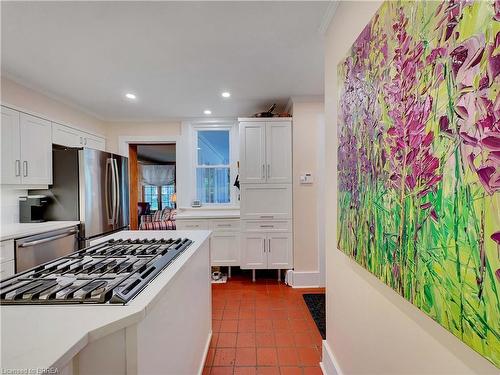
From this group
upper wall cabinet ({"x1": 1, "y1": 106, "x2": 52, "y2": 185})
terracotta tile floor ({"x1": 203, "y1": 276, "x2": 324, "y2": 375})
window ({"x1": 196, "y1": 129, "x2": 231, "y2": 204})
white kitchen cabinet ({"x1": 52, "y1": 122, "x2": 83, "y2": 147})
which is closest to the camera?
terracotta tile floor ({"x1": 203, "y1": 276, "x2": 324, "y2": 375})

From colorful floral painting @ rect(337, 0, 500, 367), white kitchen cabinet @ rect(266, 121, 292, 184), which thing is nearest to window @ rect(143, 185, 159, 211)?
white kitchen cabinet @ rect(266, 121, 292, 184)

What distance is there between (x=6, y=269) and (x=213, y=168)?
2838 mm

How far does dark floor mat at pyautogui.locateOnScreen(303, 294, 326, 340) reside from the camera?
243cm

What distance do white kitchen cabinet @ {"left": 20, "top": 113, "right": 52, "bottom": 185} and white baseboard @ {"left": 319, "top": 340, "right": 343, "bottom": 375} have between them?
10.9 ft

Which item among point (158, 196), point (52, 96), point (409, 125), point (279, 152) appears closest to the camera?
point (409, 125)

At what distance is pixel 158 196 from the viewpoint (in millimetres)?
8875

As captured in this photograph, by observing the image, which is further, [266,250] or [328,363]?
[266,250]

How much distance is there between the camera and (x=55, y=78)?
2686 mm

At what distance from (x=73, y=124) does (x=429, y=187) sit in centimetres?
419

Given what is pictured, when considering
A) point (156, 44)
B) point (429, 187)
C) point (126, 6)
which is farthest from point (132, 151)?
point (429, 187)

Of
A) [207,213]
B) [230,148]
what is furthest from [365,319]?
[230,148]

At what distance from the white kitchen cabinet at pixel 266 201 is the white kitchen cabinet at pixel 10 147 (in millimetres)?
2474

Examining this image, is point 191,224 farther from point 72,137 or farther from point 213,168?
point 72,137

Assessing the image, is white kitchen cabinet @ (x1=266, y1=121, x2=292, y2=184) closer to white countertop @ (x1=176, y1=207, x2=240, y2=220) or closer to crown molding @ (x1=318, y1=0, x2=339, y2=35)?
white countertop @ (x1=176, y1=207, x2=240, y2=220)
